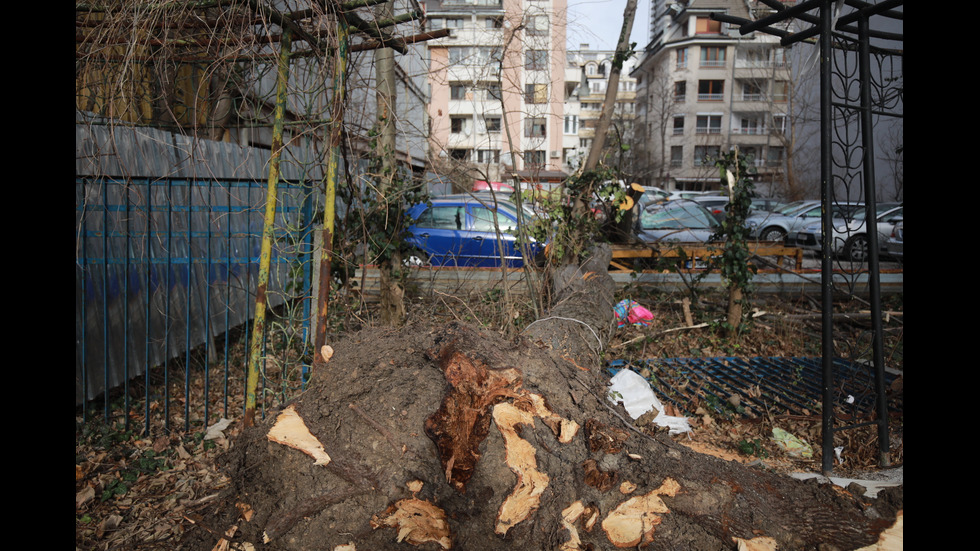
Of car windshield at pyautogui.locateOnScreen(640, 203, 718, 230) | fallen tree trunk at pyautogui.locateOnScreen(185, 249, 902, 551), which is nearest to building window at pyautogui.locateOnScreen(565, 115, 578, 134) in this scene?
car windshield at pyautogui.locateOnScreen(640, 203, 718, 230)

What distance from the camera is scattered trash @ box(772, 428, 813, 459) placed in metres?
3.78

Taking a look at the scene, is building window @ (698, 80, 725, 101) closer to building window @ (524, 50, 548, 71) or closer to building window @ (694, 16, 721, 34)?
building window @ (694, 16, 721, 34)

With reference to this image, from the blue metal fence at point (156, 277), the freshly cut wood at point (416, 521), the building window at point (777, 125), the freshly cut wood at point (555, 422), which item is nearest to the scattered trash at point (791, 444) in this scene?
the freshly cut wood at point (555, 422)

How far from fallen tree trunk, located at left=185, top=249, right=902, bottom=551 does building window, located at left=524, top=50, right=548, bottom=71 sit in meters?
4.59

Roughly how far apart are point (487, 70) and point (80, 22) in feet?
11.6

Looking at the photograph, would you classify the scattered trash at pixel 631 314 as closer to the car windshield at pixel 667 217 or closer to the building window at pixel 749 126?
the car windshield at pixel 667 217

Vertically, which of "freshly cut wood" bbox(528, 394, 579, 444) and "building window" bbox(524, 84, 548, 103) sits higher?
"building window" bbox(524, 84, 548, 103)

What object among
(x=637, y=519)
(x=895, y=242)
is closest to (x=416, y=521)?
(x=637, y=519)

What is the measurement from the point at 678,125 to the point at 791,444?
43.9 m

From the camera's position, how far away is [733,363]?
565 cm

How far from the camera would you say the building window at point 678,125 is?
1676 inches

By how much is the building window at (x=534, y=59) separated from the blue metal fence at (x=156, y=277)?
10.2ft

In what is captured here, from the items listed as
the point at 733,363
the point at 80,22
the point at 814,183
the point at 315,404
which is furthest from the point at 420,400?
the point at 814,183

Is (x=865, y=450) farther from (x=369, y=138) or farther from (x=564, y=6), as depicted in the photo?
(x=564, y=6)
